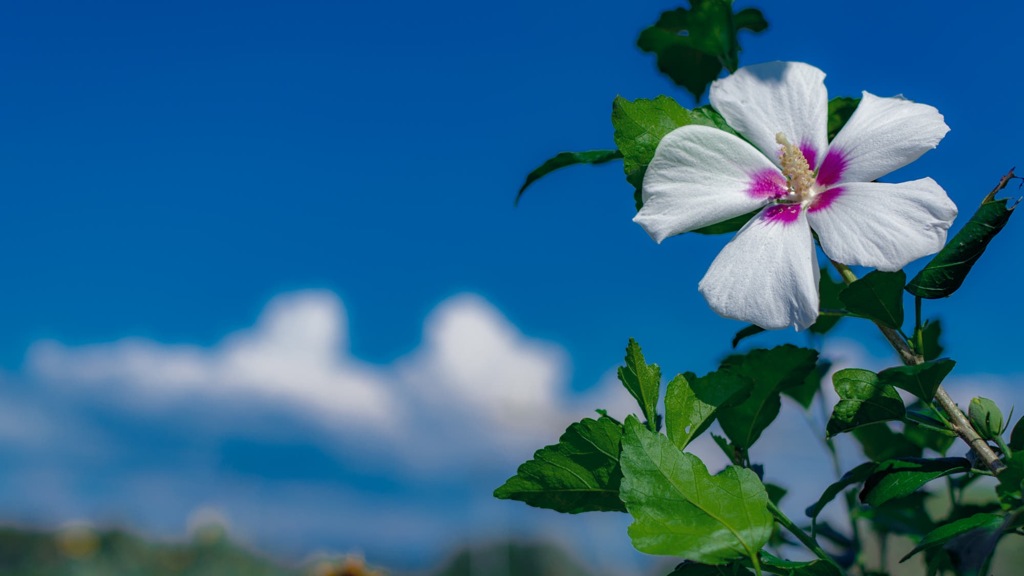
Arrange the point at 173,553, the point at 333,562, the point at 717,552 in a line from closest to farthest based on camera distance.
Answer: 1. the point at 717,552
2. the point at 333,562
3. the point at 173,553

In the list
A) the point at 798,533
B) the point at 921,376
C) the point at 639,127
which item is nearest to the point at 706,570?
the point at 798,533

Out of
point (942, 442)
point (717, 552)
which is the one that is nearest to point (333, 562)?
point (942, 442)

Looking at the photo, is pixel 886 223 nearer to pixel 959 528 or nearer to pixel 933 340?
pixel 959 528

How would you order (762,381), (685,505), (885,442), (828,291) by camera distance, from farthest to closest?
(885,442) → (828,291) → (762,381) → (685,505)

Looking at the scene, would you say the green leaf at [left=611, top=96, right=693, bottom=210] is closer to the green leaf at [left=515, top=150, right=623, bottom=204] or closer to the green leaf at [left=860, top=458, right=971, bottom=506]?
the green leaf at [left=515, top=150, right=623, bottom=204]

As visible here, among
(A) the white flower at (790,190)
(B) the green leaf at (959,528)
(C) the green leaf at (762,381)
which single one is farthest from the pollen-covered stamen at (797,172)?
(B) the green leaf at (959,528)

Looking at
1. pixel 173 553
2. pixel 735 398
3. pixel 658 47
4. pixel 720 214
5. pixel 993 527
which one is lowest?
pixel 993 527

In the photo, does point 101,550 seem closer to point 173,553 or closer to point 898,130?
point 173,553
